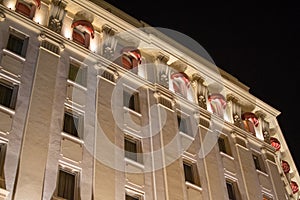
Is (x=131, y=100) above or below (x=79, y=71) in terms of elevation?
below

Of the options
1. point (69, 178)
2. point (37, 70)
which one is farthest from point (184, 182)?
point (37, 70)

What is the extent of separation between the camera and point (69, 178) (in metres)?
22.0

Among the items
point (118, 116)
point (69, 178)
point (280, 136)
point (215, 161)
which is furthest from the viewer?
point (280, 136)

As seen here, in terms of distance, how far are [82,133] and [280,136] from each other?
70.4 feet

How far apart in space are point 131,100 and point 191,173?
558cm

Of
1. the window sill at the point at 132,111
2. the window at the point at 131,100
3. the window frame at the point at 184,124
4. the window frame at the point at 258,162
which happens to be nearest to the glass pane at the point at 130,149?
the window sill at the point at 132,111

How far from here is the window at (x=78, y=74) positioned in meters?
26.9

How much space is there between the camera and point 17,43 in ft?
84.9

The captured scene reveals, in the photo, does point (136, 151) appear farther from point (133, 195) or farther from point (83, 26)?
point (83, 26)

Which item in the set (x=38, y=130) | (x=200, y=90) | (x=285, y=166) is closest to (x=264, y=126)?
(x=285, y=166)

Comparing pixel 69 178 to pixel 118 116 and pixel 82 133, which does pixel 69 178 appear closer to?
pixel 82 133

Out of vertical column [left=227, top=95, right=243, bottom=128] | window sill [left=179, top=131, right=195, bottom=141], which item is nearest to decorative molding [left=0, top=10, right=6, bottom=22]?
window sill [left=179, top=131, right=195, bottom=141]

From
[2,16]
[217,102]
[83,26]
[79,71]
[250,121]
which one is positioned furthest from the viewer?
[250,121]

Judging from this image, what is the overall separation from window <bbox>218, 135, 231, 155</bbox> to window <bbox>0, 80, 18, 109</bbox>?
1461cm
